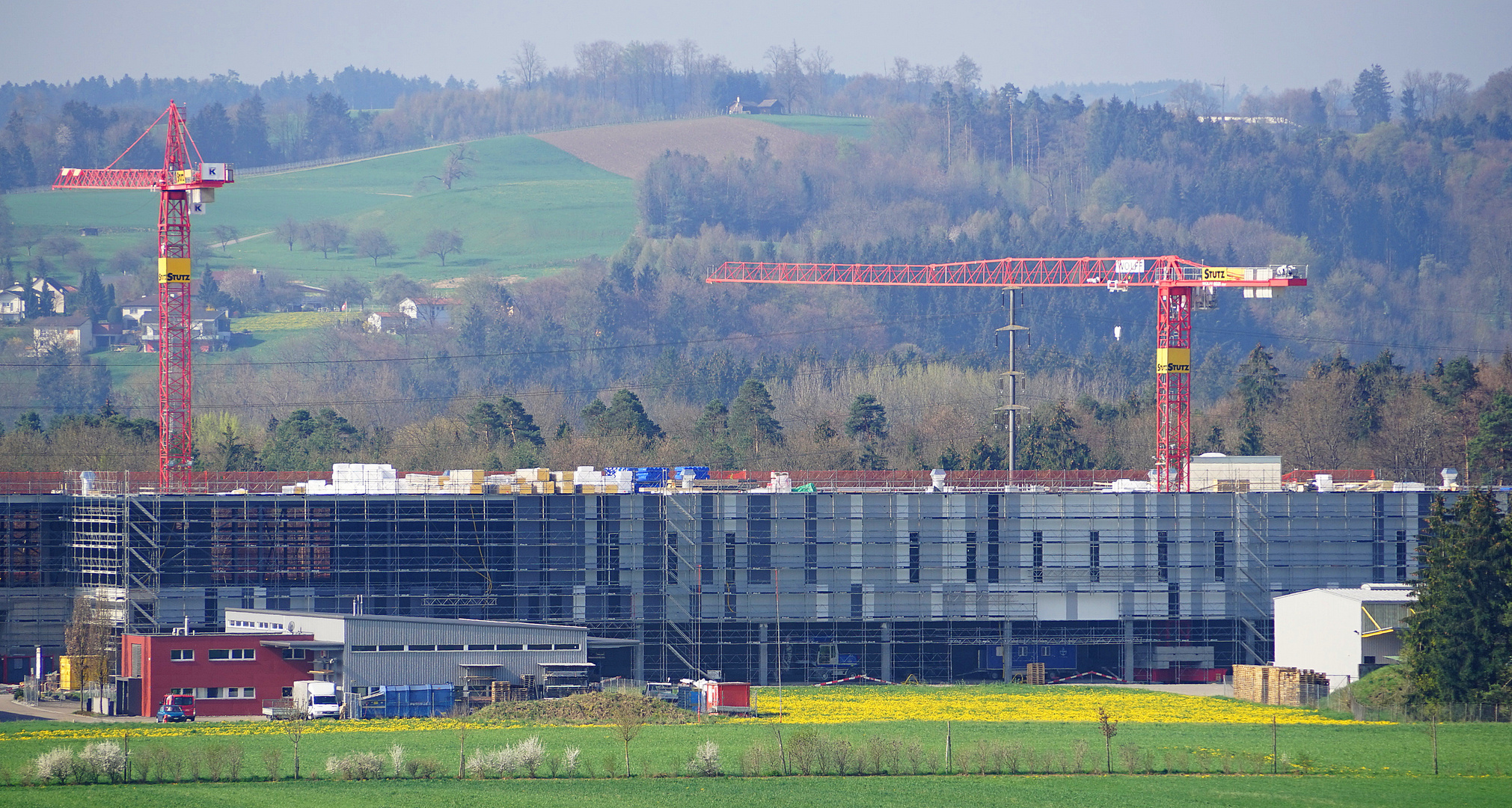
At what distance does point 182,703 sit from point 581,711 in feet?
62.1

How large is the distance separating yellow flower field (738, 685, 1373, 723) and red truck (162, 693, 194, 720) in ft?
88.1

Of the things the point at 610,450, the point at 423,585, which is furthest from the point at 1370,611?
the point at 610,450

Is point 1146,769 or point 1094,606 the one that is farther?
point 1094,606

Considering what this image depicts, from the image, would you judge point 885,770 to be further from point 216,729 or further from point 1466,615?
point 1466,615

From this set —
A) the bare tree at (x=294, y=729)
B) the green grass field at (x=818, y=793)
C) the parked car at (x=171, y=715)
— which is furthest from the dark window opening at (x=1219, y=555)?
the parked car at (x=171, y=715)

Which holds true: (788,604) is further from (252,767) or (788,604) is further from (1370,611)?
(252,767)

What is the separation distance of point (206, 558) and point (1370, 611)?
65.2 meters

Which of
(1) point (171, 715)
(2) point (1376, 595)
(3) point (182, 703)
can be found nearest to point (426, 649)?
(3) point (182, 703)

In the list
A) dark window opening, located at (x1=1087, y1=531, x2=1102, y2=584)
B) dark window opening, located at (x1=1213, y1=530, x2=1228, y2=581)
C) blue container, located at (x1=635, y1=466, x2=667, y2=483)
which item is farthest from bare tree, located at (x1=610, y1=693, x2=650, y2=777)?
dark window opening, located at (x1=1213, y1=530, x2=1228, y2=581)

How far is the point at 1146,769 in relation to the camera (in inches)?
2857

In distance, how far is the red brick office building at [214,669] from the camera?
97.4 metres

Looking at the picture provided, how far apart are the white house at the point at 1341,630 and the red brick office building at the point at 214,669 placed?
173ft

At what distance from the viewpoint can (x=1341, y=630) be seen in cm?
10788

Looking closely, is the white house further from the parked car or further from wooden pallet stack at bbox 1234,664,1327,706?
the parked car
